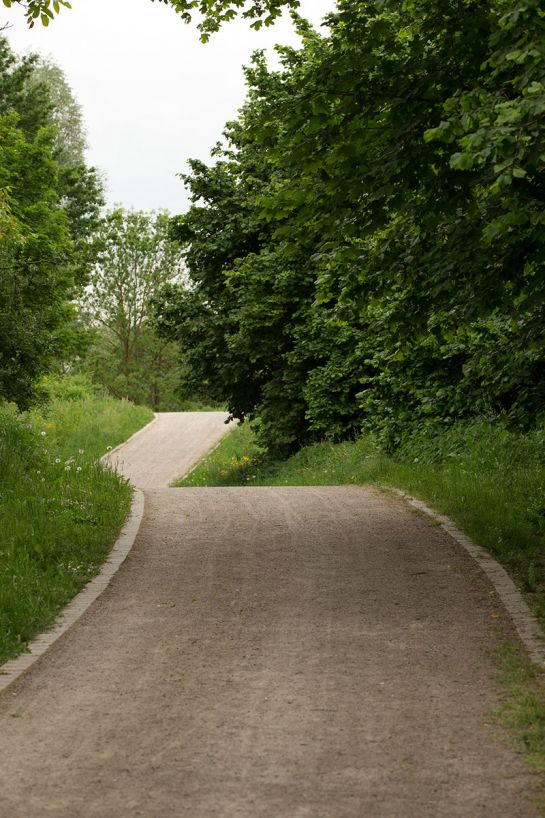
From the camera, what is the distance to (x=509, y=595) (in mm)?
8461

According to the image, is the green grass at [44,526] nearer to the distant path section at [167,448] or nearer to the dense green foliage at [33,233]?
the dense green foliage at [33,233]

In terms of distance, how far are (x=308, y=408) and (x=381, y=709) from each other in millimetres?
19949

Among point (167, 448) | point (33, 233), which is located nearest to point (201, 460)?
point (167, 448)

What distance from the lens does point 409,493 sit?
15.1 meters

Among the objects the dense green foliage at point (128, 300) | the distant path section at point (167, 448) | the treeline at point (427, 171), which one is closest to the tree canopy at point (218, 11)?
the treeline at point (427, 171)

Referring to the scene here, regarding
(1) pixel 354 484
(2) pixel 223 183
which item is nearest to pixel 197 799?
(1) pixel 354 484

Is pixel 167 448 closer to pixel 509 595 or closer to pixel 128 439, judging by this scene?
pixel 128 439

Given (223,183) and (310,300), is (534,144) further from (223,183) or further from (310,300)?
(223,183)

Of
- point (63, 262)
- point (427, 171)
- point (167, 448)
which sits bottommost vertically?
point (167, 448)

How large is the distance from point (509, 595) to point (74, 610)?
12.0ft

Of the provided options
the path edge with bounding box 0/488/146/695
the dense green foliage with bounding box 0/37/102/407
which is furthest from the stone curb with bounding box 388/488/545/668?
the dense green foliage with bounding box 0/37/102/407

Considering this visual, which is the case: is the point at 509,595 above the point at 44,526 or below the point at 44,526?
below

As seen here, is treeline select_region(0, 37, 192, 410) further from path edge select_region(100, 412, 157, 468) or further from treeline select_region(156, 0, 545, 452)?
treeline select_region(156, 0, 545, 452)

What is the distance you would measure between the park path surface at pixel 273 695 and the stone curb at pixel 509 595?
0.13 meters
